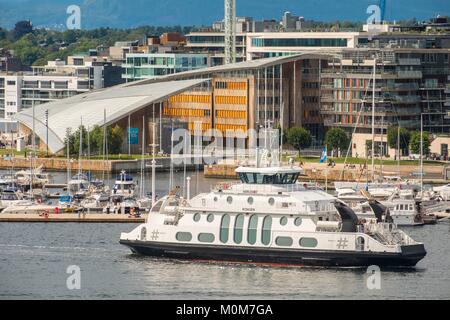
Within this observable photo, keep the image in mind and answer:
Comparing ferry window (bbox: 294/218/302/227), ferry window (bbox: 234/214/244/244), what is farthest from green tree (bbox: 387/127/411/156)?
ferry window (bbox: 294/218/302/227)

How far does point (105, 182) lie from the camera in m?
93.8

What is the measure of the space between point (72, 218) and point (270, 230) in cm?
1657

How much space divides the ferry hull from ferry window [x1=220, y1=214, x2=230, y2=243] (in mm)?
315

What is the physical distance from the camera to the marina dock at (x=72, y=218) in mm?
73375

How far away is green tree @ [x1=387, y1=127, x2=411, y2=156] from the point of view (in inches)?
4124

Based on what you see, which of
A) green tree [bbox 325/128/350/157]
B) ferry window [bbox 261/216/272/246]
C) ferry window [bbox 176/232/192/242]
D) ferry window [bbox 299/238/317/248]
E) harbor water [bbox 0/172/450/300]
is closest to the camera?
harbor water [bbox 0/172/450/300]

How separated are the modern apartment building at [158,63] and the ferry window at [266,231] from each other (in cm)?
8396

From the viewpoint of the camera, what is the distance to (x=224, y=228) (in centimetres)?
5975

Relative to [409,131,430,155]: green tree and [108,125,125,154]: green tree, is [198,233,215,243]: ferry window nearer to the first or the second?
[409,131,430,155]: green tree

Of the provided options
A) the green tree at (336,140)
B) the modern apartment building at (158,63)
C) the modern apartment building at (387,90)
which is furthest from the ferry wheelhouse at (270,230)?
the modern apartment building at (158,63)

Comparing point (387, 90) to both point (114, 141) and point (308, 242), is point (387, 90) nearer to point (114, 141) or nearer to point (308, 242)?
point (114, 141)

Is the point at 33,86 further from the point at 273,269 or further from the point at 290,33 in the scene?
the point at 273,269

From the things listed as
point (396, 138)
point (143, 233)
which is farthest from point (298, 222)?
point (396, 138)

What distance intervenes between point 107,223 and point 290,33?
196 feet
